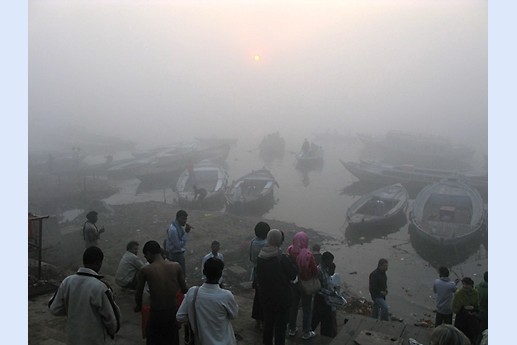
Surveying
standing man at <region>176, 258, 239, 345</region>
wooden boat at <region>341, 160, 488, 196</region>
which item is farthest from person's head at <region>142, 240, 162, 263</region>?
wooden boat at <region>341, 160, 488, 196</region>

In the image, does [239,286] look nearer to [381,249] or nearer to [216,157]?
[381,249]

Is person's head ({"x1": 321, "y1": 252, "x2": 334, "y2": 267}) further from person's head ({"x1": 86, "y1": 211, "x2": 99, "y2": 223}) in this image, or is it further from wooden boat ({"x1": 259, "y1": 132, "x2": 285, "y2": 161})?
wooden boat ({"x1": 259, "y1": 132, "x2": 285, "y2": 161})

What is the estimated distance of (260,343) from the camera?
4.34 m

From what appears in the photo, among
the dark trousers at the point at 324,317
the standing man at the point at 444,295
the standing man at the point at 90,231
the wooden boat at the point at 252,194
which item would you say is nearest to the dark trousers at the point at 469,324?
the standing man at the point at 444,295

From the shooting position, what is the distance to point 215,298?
280cm

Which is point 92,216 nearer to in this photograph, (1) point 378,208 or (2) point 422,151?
(1) point 378,208

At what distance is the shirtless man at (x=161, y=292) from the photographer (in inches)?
132

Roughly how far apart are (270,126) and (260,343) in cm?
7846

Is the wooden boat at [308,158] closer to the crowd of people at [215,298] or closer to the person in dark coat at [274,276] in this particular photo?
the crowd of people at [215,298]

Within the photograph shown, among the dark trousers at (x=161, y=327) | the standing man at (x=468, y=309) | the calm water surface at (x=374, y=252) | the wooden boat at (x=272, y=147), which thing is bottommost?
the calm water surface at (x=374, y=252)

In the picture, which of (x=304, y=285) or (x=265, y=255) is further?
(x=304, y=285)

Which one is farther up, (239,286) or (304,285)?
(304,285)

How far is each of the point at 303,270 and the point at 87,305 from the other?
219 centimetres

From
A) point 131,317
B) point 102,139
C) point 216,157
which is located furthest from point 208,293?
point 102,139
